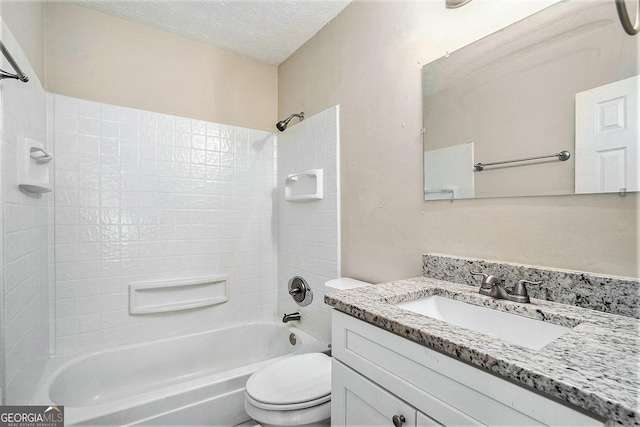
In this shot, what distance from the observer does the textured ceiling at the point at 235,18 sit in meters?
1.74

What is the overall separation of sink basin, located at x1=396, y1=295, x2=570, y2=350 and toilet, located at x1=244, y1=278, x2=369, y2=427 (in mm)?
594

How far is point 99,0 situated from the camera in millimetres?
1728

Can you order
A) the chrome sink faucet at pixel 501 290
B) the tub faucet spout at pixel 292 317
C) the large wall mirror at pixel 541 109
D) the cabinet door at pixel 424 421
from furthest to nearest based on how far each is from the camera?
the tub faucet spout at pixel 292 317 → the chrome sink faucet at pixel 501 290 → the large wall mirror at pixel 541 109 → the cabinet door at pixel 424 421

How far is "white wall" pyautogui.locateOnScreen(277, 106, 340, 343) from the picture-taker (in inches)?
72.6

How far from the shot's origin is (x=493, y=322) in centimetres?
92

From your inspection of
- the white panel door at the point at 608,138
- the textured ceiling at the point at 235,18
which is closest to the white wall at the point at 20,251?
the textured ceiling at the point at 235,18

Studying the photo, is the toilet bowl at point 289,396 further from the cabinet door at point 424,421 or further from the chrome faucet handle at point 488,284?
the chrome faucet handle at point 488,284

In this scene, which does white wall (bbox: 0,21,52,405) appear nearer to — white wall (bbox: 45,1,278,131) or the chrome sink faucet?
white wall (bbox: 45,1,278,131)

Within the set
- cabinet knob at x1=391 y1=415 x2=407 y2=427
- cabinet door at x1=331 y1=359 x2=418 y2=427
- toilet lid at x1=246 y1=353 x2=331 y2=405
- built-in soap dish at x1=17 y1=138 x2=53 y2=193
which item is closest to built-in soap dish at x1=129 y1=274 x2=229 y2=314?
built-in soap dish at x1=17 y1=138 x2=53 y2=193

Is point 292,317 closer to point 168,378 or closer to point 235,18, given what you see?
point 168,378

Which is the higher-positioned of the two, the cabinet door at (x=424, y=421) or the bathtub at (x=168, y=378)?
the cabinet door at (x=424, y=421)

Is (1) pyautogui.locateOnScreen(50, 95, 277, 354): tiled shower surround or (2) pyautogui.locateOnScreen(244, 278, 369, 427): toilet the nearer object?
(2) pyautogui.locateOnScreen(244, 278, 369, 427): toilet

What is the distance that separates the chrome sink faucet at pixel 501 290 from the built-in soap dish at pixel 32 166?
1814 mm

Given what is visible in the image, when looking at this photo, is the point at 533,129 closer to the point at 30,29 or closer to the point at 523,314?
the point at 523,314
